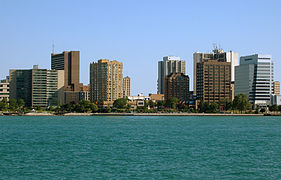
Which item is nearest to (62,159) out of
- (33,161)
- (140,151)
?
(33,161)

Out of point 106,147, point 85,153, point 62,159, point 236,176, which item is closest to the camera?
point 236,176

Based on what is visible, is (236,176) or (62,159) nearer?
(236,176)

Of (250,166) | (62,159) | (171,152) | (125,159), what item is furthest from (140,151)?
(250,166)

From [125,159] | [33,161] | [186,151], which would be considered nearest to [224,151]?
[186,151]

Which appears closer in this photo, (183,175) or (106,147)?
(183,175)

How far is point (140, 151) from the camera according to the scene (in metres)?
70.8

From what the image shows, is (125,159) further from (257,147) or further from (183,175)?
(257,147)

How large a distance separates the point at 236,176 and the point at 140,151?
23.5m

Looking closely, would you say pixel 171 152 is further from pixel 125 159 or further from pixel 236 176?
pixel 236 176

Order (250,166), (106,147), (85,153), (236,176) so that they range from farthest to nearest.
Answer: (106,147) → (85,153) → (250,166) → (236,176)

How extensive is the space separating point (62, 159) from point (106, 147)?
53.4ft

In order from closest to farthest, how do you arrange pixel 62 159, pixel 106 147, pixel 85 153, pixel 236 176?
pixel 236 176 < pixel 62 159 < pixel 85 153 < pixel 106 147

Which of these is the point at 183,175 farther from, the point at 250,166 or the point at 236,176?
the point at 250,166

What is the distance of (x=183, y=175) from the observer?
164ft
